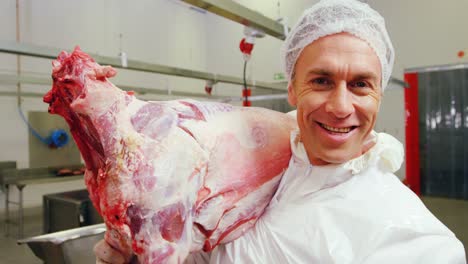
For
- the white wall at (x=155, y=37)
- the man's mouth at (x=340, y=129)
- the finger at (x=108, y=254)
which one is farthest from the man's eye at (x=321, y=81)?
the white wall at (x=155, y=37)

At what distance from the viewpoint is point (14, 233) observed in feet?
12.2

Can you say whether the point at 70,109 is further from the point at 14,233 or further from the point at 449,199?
the point at 449,199

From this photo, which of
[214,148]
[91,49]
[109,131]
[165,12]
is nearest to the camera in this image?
[109,131]

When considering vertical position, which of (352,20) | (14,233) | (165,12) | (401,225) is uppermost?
(165,12)

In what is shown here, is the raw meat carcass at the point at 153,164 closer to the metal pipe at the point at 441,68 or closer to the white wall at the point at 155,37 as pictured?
the white wall at the point at 155,37

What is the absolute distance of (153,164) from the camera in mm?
628

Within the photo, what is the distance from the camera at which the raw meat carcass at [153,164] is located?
62 cm

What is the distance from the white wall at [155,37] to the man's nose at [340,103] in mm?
2733

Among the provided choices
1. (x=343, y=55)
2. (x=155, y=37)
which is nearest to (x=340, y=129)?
(x=343, y=55)

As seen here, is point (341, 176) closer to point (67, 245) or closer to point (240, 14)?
point (240, 14)

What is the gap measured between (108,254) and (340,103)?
25.3 inches

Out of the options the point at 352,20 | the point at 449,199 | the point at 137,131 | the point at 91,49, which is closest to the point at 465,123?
the point at 449,199

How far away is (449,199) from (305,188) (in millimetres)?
4491

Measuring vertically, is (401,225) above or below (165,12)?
below
